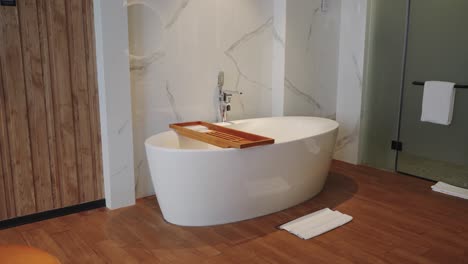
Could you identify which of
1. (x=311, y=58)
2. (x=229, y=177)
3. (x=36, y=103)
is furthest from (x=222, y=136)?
(x=311, y=58)

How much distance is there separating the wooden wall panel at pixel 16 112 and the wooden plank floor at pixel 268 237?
0.76 feet

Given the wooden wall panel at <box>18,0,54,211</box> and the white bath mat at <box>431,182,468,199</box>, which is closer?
the wooden wall panel at <box>18,0,54,211</box>

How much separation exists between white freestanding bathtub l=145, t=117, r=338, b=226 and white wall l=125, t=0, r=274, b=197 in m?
0.35

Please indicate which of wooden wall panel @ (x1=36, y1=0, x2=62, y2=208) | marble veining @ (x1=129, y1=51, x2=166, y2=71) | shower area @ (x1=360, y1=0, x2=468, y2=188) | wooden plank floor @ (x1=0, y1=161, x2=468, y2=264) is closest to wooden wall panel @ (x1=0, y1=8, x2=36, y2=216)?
wooden wall panel @ (x1=36, y1=0, x2=62, y2=208)

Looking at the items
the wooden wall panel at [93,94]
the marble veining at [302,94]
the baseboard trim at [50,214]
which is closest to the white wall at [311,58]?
the marble veining at [302,94]

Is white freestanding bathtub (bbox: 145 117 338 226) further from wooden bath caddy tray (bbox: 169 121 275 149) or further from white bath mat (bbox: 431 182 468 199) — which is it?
white bath mat (bbox: 431 182 468 199)

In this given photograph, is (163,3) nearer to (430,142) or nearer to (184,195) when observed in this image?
(184,195)

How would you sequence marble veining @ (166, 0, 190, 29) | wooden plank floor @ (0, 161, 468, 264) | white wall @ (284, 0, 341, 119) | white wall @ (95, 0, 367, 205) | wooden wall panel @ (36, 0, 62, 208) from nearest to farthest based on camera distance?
wooden plank floor @ (0, 161, 468, 264) → wooden wall panel @ (36, 0, 62, 208) → white wall @ (95, 0, 367, 205) → marble veining @ (166, 0, 190, 29) → white wall @ (284, 0, 341, 119)

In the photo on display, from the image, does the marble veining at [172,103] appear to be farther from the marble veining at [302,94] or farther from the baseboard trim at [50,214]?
the marble veining at [302,94]

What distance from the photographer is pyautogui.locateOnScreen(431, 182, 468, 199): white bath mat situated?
3265 millimetres

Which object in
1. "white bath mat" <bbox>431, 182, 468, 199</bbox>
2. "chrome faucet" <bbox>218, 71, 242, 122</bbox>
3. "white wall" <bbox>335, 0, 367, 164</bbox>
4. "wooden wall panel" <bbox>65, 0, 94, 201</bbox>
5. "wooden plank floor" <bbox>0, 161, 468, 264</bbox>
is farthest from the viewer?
"white wall" <bbox>335, 0, 367, 164</bbox>

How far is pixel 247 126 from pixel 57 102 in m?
1.44

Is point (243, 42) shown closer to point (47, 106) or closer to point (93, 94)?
point (93, 94)

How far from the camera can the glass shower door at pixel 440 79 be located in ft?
11.4
